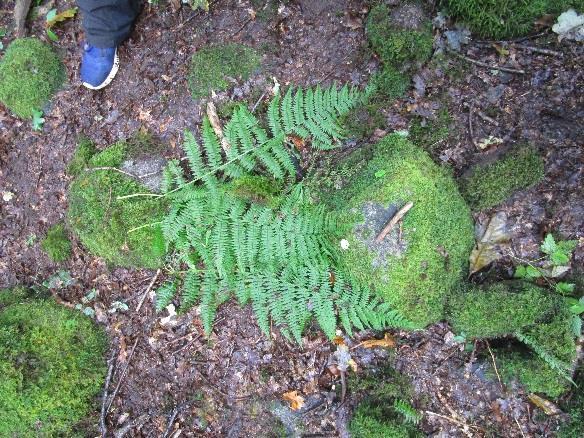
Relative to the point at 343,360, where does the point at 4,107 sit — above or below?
above

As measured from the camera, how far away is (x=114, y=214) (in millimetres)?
4426

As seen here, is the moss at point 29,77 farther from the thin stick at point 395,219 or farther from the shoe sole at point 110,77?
the thin stick at point 395,219

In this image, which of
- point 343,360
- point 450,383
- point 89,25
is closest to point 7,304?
point 89,25

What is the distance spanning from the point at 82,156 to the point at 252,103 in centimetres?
191

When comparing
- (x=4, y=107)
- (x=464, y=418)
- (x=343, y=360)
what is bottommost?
(x=464, y=418)

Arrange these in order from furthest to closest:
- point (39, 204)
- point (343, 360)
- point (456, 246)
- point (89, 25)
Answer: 1. point (39, 204)
2. point (89, 25)
3. point (343, 360)
4. point (456, 246)

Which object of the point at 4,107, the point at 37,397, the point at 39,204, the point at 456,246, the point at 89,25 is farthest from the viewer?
the point at 4,107

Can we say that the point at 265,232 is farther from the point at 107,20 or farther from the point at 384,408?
the point at 107,20

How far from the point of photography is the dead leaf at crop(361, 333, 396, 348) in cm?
402

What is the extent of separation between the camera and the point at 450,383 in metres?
3.89

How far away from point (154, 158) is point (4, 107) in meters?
2.43

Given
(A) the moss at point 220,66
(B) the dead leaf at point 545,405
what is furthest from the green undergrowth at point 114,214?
(B) the dead leaf at point 545,405

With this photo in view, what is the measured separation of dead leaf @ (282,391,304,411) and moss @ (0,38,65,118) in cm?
A: 421

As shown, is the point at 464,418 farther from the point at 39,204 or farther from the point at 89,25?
the point at 89,25
